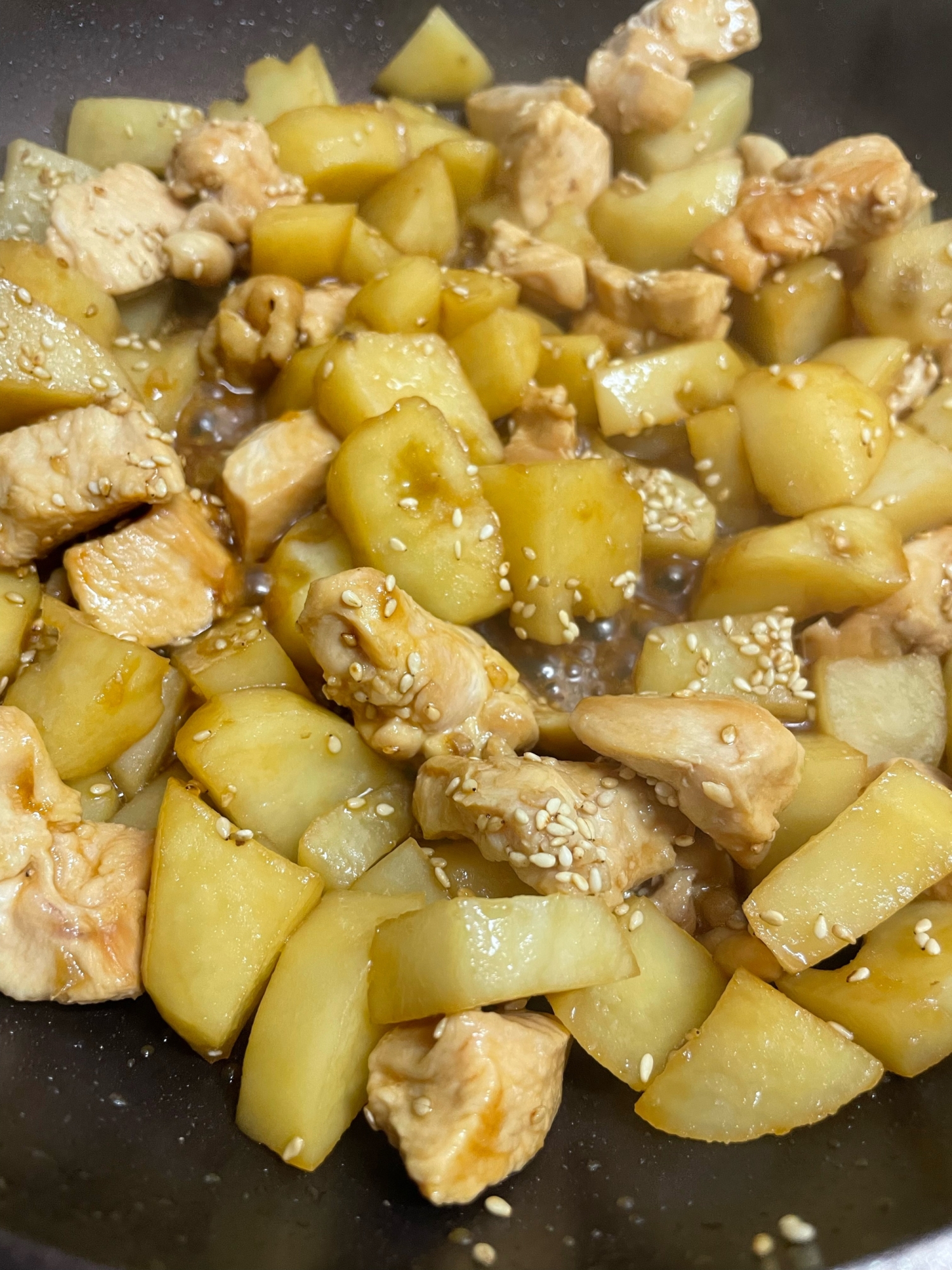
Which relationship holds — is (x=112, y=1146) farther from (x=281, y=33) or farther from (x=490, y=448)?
(x=281, y=33)

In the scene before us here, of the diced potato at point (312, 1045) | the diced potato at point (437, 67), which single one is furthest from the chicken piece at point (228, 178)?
the diced potato at point (312, 1045)

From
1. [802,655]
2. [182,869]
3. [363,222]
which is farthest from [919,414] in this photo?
[182,869]

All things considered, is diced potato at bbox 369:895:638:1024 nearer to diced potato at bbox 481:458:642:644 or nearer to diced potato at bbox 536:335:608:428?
diced potato at bbox 481:458:642:644

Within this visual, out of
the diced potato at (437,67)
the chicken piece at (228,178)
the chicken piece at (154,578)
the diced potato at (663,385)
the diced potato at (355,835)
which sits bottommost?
the diced potato at (355,835)

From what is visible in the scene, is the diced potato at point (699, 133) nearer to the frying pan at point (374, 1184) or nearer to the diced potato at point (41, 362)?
the diced potato at point (41, 362)

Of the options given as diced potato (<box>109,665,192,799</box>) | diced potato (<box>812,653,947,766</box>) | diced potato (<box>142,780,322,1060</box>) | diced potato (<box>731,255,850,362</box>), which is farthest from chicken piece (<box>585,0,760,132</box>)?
diced potato (<box>142,780,322,1060</box>)

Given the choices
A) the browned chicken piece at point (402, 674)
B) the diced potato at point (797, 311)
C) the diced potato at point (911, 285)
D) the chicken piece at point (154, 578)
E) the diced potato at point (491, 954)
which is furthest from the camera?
the diced potato at point (797, 311)

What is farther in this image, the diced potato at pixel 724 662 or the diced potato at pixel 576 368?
the diced potato at pixel 576 368

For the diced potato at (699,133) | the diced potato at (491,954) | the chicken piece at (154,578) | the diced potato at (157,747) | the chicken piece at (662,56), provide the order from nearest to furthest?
the diced potato at (491,954) → the diced potato at (157,747) → the chicken piece at (154,578) → the chicken piece at (662,56) → the diced potato at (699,133)
